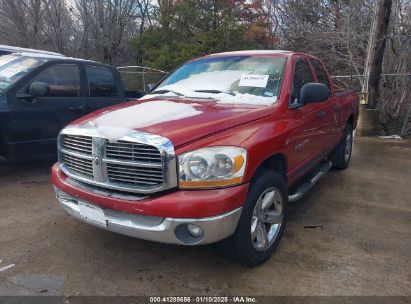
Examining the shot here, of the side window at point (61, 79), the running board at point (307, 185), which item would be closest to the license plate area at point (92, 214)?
the running board at point (307, 185)

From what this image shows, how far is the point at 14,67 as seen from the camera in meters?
5.52

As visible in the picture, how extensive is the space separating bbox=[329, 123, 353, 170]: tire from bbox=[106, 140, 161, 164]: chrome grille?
4.10 meters

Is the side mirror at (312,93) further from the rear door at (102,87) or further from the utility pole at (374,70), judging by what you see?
the utility pole at (374,70)

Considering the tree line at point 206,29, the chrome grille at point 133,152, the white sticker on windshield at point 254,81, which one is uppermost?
the tree line at point 206,29

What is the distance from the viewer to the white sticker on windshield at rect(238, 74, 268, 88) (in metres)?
3.86

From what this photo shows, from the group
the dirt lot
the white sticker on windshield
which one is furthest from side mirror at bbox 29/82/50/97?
the white sticker on windshield

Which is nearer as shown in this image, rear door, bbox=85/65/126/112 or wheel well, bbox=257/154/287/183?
wheel well, bbox=257/154/287/183

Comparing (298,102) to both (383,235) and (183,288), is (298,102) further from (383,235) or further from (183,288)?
(183,288)

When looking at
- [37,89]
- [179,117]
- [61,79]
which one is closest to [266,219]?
[179,117]

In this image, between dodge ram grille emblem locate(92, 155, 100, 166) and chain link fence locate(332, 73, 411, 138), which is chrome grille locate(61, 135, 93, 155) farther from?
chain link fence locate(332, 73, 411, 138)

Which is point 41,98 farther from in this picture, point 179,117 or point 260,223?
point 260,223

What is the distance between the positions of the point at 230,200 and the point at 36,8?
2144 cm

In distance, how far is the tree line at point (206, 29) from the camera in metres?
12.2

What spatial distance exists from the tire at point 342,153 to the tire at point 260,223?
9.71 feet
